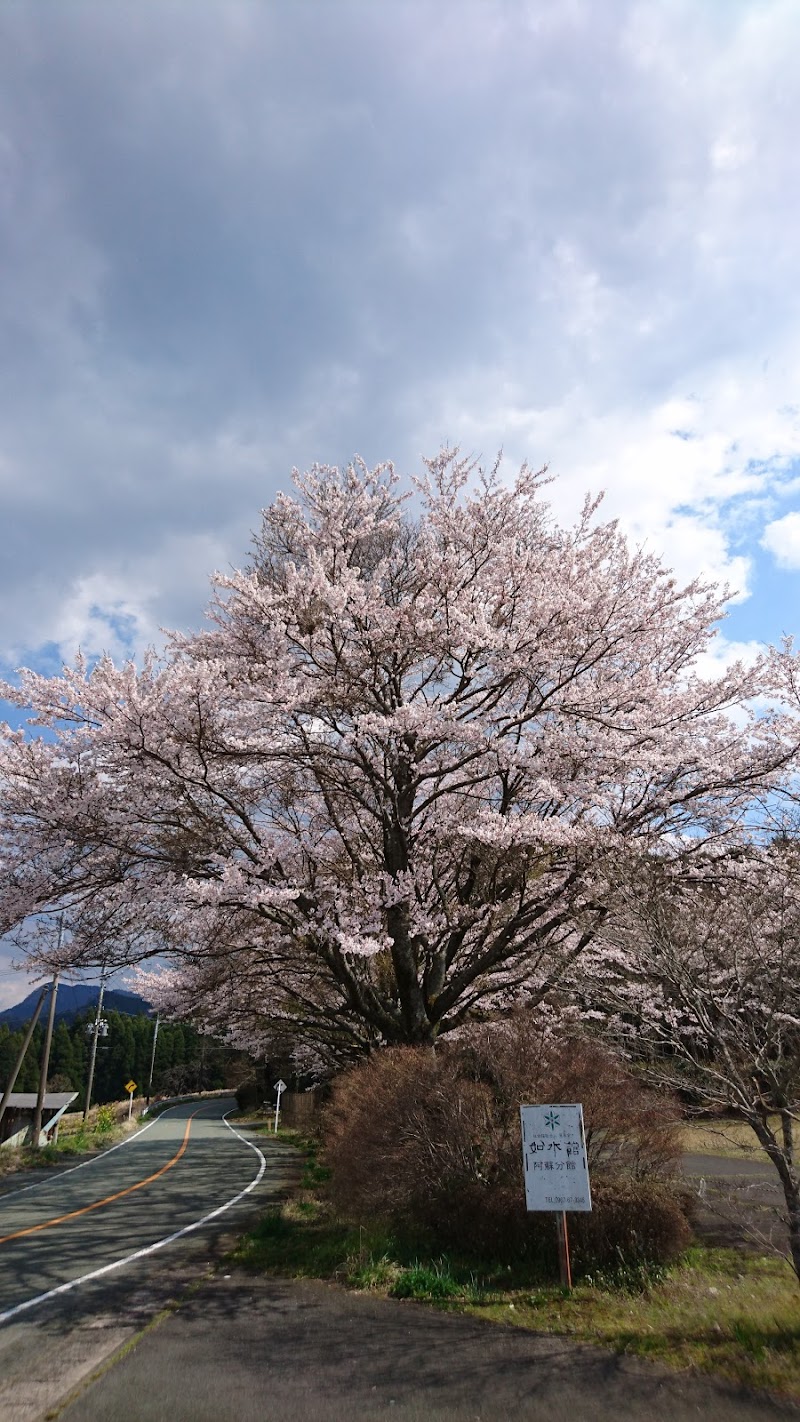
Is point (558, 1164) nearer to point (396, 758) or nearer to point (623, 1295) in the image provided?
point (623, 1295)

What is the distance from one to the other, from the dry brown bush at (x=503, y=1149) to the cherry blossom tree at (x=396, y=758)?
5.99ft

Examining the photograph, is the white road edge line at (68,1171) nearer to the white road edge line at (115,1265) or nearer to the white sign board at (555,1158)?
the white road edge line at (115,1265)

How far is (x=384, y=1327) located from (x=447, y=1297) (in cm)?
92

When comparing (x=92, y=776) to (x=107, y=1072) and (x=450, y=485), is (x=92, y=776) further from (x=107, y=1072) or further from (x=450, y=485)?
(x=107, y=1072)

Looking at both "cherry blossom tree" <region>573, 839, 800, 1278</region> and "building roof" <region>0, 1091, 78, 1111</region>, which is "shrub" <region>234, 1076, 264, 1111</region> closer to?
"building roof" <region>0, 1091, 78, 1111</region>

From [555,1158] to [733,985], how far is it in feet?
7.66

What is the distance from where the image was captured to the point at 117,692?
9438 mm

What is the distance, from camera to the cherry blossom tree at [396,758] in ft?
32.8

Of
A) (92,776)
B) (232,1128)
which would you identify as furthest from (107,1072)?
(92,776)

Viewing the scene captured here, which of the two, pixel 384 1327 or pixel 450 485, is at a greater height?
pixel 450 485

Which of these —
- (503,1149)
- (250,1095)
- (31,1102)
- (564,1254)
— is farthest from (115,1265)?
(31,1102)

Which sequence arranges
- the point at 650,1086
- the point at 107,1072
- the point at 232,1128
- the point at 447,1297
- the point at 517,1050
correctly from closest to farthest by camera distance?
the point at 447,1297
the point at 517,1050
the point at 650,1086
the point at 232,1128
the point at 107,1072

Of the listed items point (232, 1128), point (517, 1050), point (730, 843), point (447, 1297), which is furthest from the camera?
point (232, 1128)


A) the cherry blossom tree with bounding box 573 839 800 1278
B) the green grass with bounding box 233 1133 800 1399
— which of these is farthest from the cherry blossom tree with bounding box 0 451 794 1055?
the green grass with bounding box 233 1133 800 1399
